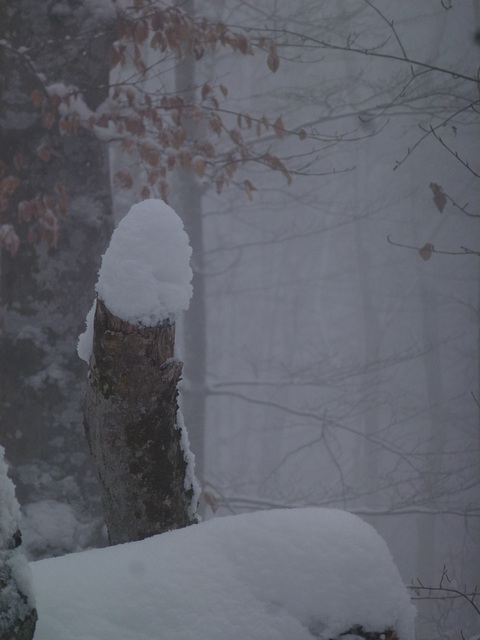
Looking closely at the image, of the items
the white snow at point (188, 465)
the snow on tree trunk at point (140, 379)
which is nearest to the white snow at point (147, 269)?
the snow on tree trunk at point (140, 379)

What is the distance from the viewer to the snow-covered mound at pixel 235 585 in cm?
97

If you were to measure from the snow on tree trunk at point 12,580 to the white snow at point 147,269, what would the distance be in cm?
42

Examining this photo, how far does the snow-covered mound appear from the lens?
97 centimetres

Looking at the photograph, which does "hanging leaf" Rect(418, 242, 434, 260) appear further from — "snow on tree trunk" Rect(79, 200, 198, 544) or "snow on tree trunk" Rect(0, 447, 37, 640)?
"snow on tree trunk" Rect(0, 447, 37, 640)

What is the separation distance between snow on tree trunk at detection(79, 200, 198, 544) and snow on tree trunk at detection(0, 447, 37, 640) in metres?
0.41

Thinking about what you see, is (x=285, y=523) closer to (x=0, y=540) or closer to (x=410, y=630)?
(x=410, y=630)

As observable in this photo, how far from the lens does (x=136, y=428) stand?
1445mm

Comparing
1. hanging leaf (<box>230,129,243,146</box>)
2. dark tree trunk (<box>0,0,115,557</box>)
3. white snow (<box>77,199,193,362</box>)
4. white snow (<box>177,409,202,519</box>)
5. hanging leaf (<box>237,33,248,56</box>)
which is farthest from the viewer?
hanging leaf (<box>230,129,243,146</box>)

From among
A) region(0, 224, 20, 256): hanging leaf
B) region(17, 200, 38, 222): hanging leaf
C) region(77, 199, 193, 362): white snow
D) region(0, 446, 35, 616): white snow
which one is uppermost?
region(17, 200, 38, 222): hanging leaf

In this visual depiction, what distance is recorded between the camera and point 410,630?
1.13 meters

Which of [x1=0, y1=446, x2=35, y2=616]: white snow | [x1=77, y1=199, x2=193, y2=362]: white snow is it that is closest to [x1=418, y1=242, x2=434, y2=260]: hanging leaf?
[x1=77, y1=199, x2=193, y2=362]: white snow

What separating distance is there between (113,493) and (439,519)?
2076 centimetres

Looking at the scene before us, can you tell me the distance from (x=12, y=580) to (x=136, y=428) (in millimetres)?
550

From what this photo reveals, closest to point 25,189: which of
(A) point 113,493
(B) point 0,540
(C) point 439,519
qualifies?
(A) point 113,493
